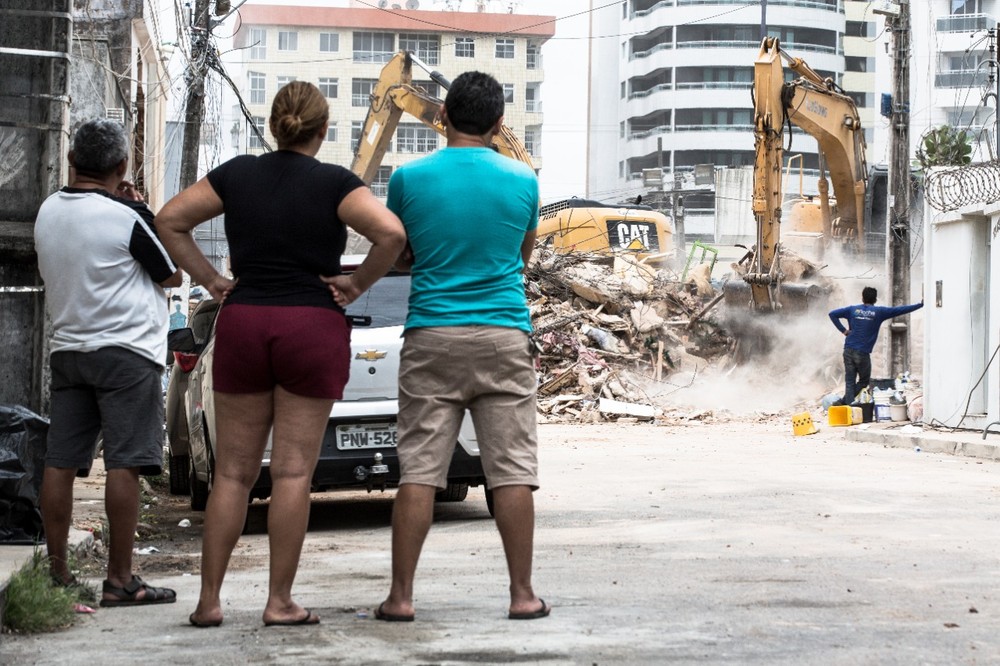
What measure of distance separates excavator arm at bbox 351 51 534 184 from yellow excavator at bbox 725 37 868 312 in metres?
6.25

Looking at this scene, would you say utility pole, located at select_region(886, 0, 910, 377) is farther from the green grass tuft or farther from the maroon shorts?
the green grass tuft

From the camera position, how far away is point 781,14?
95688 mm

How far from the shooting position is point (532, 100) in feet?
331

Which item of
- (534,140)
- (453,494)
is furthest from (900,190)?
(534,140)

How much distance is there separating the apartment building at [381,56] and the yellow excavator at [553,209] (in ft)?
195

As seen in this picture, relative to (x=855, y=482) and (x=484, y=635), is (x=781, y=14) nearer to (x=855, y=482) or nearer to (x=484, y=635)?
(x=855, y=482)

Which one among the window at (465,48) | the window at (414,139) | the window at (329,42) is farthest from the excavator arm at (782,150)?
the window at (329,42)

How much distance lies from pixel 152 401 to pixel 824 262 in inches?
996

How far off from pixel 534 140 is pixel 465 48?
7926 millimetres

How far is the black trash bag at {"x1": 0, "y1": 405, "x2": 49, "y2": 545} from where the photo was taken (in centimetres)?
643

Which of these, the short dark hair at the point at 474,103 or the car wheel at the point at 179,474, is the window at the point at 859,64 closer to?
the car wheel at the point at 179,474

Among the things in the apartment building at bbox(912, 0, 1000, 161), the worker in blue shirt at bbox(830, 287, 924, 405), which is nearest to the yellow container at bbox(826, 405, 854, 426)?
the worker in blue shirt at bbox(830, 287, 924, 405)

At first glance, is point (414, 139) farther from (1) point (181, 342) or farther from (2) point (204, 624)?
(2) point (204, 624)

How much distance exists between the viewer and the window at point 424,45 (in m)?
99.9
